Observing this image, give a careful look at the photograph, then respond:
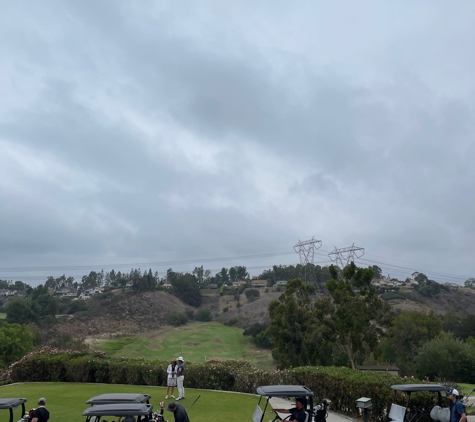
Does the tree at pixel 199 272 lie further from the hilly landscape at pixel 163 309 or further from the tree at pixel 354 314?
the tree at pixel 354 314

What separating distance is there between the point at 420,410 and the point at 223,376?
35.3 ft

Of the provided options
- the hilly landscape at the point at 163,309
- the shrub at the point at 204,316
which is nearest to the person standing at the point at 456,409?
the hilly landscape at the point at 163,309

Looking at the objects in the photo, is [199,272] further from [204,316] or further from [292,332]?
[292,332]

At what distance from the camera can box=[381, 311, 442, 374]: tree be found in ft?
159

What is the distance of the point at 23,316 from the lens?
8206 centimetres

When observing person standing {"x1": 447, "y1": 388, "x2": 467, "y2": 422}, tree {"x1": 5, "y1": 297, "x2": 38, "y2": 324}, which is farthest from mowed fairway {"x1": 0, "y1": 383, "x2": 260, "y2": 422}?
tree {"x1": 5, "y1": 297, "x2": 38, "y2": 324}

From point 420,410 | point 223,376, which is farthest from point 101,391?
point 420,410

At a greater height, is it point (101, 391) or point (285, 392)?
point (285, 392)

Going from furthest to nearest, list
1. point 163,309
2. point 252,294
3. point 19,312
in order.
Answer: point 252,294 < point 163,309 < point 19,312

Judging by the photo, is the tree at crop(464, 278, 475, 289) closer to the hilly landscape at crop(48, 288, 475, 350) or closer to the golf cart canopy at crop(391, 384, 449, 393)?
the hilly landscape at crop(48, 288, 475, 350)

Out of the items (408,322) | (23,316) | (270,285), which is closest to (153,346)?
(23,316)

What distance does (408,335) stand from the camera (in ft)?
163

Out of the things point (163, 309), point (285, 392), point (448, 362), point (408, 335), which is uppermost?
point (285, 392)

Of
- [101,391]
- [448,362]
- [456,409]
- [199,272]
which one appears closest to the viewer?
[456,409]
